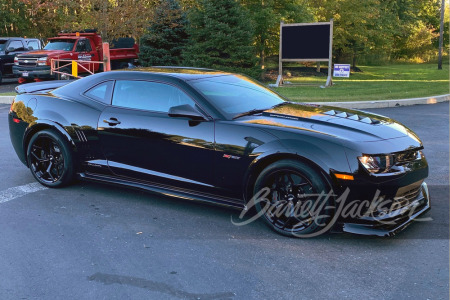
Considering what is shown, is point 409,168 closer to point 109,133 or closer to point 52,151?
point 109,133

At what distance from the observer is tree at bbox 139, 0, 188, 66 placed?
2186 centimetres

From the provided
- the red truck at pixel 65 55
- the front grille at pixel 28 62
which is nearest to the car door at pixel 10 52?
the red truck at pixel 65 55

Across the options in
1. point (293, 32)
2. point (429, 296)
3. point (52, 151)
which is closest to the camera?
point (429, 296)

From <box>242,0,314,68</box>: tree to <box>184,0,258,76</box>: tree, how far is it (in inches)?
136

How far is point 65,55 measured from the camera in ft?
66.0

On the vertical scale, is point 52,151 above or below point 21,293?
above

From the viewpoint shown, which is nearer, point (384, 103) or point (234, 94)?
point (234, 94)

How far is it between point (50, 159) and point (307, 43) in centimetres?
1597

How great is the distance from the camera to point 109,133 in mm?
5270

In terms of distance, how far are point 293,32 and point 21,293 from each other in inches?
727

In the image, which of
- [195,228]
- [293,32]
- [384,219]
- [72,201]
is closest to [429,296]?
[384,219]

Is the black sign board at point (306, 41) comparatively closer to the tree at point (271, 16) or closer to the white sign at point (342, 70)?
the white sign at point (342, 70)

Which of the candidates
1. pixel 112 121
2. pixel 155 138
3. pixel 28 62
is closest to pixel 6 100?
pixel 28 62

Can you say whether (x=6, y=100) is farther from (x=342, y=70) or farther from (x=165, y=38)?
(x=342, y=70)
